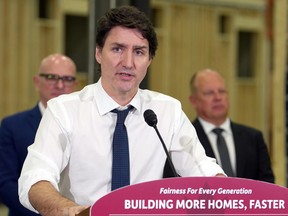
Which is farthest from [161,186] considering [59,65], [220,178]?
[59,65]

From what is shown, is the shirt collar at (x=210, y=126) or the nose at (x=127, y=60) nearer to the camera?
the nose at (x=127, y=60)

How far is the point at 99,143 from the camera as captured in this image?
204cm

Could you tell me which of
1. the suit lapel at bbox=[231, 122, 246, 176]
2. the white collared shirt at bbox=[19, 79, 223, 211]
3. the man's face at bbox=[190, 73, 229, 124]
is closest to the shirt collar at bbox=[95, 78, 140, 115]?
the white collared shirt at bbox=[19, 79, 223, 211]

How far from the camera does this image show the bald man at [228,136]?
3.77m

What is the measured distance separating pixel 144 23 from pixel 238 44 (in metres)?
8.42

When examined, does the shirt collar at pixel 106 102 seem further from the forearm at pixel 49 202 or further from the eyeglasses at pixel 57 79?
the eyeglasses at pixel 57 79

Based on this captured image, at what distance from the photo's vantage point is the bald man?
148 inches

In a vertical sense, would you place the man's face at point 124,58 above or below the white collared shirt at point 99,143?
above

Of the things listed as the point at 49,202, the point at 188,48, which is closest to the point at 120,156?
the point at 49,202

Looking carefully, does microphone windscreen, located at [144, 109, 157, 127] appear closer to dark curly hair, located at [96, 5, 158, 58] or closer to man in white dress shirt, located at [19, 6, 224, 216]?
man in white dress shirt, located at [19, 6, 224, 216]

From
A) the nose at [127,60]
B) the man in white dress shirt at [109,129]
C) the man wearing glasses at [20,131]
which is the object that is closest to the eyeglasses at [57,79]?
the man wearing glasses at [20,131]

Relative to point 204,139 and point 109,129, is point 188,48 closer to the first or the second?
point 204,139

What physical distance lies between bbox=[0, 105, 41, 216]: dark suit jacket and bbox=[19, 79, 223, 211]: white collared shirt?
3.54ft

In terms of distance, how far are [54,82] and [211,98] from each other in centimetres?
105
